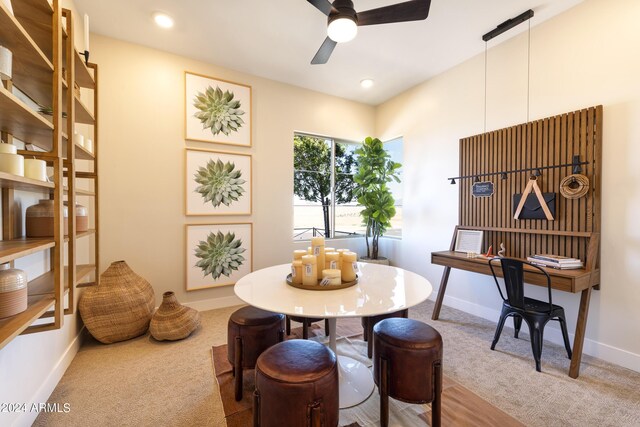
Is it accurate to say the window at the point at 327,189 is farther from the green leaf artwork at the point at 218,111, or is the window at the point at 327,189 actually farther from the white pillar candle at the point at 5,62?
the white pillar candle at the point at 5,62

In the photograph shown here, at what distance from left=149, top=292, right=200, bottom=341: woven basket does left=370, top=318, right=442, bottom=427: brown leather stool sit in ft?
6.74

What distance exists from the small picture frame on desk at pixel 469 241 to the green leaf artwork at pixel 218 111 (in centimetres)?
314

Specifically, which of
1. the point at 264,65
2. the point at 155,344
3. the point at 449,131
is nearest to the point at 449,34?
the point at 449,131

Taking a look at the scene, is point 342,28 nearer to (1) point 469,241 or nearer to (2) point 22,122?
(2) point 22,122

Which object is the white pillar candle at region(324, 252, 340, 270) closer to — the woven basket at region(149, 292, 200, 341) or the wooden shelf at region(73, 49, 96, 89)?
the woven basket at region(149, 292, 200, 341)

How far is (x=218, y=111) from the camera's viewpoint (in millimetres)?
3598

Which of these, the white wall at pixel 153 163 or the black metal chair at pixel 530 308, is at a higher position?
the white wall at pixel 153 163

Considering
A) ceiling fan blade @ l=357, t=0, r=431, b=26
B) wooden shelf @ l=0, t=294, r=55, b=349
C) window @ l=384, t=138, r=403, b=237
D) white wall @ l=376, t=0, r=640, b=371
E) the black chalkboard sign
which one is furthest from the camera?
window @ l=384, t=138, r=403, b=237

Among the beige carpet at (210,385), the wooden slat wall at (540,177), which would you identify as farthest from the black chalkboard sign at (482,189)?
the beige carpet at (210,385)

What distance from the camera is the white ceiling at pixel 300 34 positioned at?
8.39ft

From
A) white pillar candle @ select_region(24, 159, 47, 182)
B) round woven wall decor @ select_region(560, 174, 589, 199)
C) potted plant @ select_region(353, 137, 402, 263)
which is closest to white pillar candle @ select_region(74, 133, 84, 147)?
white pillar candle @ select_region(24, 159, 47, 182)

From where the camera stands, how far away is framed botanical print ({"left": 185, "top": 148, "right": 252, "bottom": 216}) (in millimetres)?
3471

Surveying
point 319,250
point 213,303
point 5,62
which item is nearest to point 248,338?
point 319,250

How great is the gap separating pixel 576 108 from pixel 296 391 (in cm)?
332
